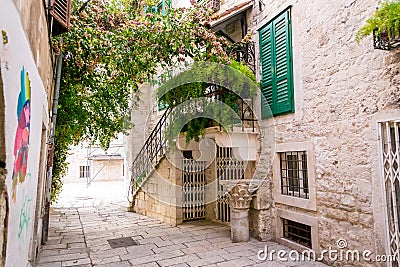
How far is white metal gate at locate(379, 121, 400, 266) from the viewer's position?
349 cm

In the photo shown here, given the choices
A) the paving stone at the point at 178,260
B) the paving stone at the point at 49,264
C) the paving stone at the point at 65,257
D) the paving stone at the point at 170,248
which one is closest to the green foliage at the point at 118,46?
the paving stone at the point at 65,257

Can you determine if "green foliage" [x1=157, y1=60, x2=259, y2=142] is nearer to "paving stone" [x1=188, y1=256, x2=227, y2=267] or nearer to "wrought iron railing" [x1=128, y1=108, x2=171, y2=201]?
"wrought iron railing" [x1=128, y1=108, x2=171, y2=201]

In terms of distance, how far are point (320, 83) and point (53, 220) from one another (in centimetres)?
783

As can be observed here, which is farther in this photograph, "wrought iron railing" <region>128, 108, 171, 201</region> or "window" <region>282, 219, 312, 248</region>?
"wrought iron railing" <region>128, 108, 171, 201</region>

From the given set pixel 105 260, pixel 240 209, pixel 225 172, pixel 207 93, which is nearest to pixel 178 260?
pixel 105 260

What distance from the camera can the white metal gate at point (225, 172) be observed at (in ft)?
22.4

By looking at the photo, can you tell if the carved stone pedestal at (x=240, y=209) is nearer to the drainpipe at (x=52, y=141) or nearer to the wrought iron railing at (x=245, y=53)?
the wrought iron railing at (x=245, y=53)

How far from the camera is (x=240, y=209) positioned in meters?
5.70

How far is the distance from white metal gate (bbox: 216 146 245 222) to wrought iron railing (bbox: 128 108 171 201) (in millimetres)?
1585

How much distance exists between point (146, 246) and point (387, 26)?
17.3ft

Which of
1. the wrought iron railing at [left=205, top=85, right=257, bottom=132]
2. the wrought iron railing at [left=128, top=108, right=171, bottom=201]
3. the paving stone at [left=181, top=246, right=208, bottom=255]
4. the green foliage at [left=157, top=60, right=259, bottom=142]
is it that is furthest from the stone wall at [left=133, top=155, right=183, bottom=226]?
the wrought iron railing at [left=205, top=85, right=257, bottom=132]

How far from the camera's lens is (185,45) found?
242 inches

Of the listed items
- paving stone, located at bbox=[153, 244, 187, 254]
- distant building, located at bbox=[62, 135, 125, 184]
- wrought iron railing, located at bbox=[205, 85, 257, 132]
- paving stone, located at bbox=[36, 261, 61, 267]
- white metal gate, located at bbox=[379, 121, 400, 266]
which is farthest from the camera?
distant building, located at bbox=[62, 135, 125, 184]

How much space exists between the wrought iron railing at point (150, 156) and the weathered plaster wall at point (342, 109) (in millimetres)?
3752
